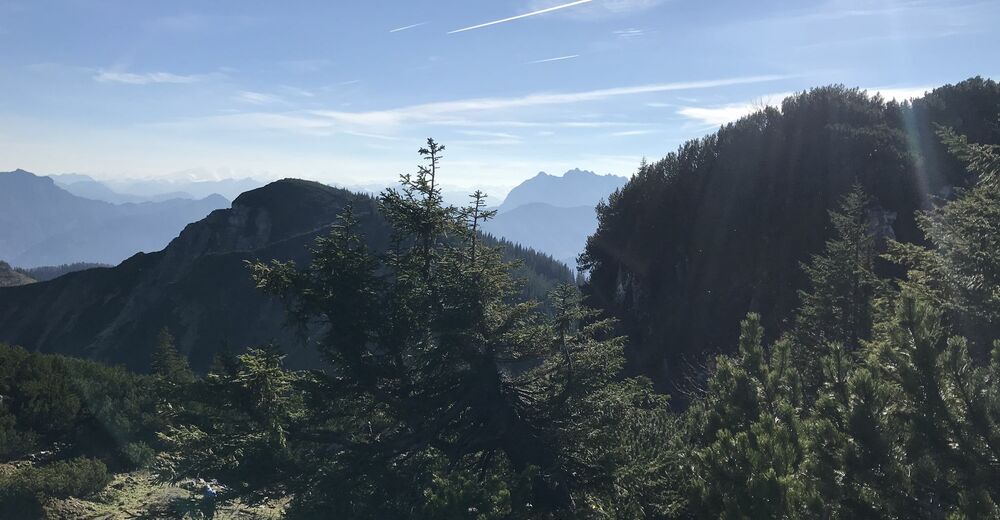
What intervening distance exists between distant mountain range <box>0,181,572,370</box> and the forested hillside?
46.6m

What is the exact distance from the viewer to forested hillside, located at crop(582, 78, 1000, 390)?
30.7 meters

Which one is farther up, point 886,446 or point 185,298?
point 886,446

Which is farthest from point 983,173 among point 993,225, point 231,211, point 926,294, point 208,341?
point 231,211

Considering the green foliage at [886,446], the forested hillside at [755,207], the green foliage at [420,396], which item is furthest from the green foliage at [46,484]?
the forested hillside at [755,207]

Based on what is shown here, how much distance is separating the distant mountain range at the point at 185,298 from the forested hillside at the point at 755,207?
46638 millimetres

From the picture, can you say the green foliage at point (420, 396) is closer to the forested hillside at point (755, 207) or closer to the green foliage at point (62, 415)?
the green foliage at point (62, 415)

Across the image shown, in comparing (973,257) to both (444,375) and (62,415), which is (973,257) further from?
(62,415)

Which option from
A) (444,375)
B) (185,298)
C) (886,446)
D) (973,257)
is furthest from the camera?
(185,298)

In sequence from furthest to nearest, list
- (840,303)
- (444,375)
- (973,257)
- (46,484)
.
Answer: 1. (840,303)
2. (46,484)
3. (444,375)
4. (973,257)

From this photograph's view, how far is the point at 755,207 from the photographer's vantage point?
35.4 meters

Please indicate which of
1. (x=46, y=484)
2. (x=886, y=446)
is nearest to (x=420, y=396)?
(x=886, y=446)

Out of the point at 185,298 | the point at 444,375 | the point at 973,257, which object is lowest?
the point at 185,298

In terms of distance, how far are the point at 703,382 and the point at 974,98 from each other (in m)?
27.4

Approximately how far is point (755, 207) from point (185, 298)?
279ft
